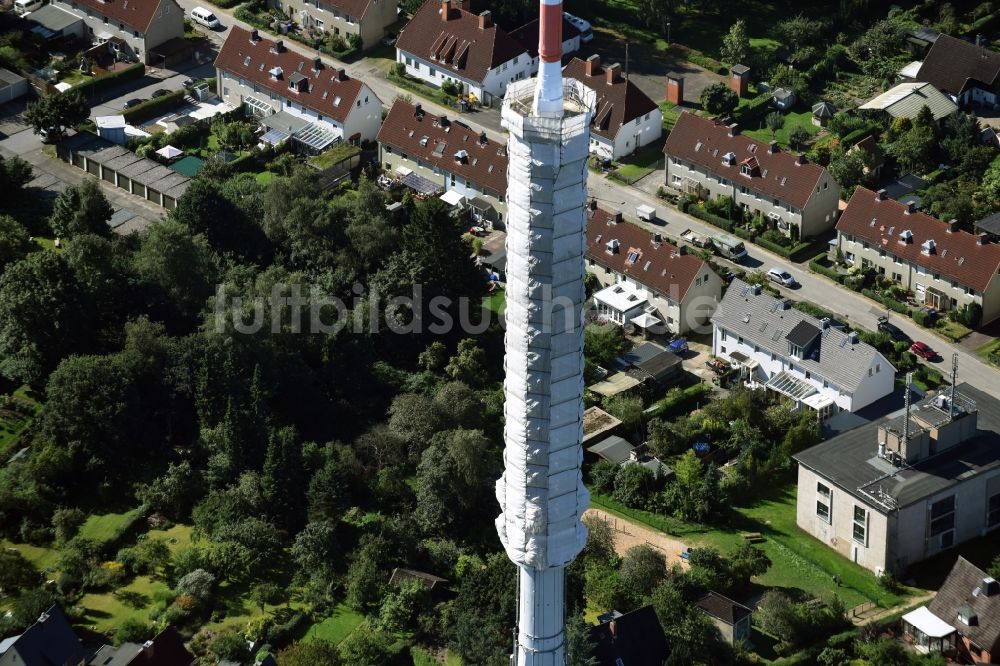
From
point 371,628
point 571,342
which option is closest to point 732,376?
point 371,628

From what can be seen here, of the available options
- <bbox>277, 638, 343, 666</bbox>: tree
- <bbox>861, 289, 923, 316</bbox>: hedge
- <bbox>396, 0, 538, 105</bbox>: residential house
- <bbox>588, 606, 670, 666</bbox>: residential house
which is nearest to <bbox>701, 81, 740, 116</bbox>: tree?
<bbox>396, 0, 538, 105</bbox>: residential house

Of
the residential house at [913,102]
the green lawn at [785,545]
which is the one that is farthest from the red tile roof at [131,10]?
the green lawn at [785,545]

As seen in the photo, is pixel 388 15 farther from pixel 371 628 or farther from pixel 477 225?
pixel 371 628

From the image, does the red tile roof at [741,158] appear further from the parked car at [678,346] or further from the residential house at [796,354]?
the parked car at [678,346]

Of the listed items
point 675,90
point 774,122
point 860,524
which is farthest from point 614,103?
point 860,524

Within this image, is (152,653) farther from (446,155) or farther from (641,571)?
(446,155)

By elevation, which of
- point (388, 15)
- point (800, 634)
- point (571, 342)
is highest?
point (571, 342)

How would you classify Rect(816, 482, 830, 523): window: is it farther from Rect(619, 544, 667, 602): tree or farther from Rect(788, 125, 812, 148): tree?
Rect(788, 125, 812, 148): tree
